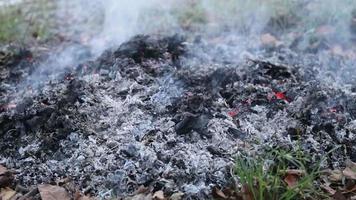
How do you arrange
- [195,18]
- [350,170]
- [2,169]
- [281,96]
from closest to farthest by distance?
[350,170] < [2,169] < [281,96] < [195,18]

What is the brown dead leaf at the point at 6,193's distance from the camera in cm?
252

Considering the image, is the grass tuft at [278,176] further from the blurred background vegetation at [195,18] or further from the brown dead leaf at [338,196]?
the blurred background vegetation at [195,18]

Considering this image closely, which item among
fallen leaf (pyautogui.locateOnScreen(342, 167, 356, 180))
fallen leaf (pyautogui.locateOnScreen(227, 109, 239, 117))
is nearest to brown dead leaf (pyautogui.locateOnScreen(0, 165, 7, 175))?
fallen leaf (pyautogui.locateOnScreen(227, 109, 239, 117))

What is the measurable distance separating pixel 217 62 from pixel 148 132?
117 centimetres

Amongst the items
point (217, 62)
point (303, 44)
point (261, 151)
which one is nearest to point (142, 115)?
point (261, 151)

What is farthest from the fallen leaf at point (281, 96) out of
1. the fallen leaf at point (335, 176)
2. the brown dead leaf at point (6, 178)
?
the brown dead leaf at point (6, 178)

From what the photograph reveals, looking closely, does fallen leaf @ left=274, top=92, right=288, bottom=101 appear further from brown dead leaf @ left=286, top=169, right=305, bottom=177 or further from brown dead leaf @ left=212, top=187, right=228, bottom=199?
brown dead leaf @ left=212, top=187, right=228, bottom=199

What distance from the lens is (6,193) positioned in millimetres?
2545

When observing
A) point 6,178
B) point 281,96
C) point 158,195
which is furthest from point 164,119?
point 6,178

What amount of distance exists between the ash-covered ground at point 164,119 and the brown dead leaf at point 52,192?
0.38 feet

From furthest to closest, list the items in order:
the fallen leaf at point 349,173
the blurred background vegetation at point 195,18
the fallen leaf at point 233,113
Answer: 1. the blurred background vegetation at point 195,18
2. the fallen leaf at point 233,113
3. the fallen leaf at point 349,173

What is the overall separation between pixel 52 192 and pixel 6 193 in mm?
284

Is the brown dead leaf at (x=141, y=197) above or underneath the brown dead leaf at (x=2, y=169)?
above

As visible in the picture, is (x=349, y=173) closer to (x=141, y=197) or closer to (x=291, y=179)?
(x=291, y=179)
